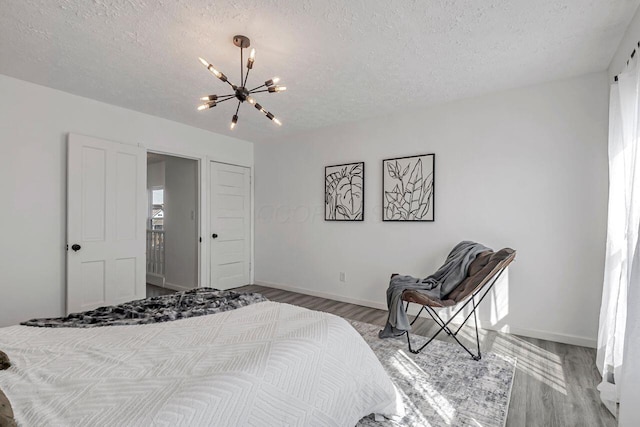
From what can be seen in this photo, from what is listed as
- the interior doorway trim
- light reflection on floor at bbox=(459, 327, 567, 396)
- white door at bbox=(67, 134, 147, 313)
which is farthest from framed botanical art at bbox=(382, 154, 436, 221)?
white door at bbox=(67, 134, 147, 313)

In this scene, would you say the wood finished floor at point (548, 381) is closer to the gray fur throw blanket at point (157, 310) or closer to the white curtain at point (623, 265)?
the white curtain at point (623, 265)

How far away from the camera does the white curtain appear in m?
1.48

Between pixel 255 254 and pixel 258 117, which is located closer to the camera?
pixel 258 117

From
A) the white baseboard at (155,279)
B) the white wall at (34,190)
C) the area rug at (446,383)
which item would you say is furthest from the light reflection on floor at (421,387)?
the white baseboard at (155,279)

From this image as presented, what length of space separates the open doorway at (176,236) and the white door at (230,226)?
0.90 feet

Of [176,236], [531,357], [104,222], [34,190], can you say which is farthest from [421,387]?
[176,236]

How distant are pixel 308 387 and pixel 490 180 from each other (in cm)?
294

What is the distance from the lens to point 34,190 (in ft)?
10.2

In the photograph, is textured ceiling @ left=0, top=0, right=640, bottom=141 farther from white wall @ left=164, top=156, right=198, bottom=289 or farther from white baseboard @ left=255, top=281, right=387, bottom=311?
white baseboard @ left=255, top=281, right=387, bottom=311

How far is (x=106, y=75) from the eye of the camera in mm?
2893

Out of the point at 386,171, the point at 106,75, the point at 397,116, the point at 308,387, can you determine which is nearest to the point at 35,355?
the point at 308,387

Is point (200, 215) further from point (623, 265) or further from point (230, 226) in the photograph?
point (623, 265)

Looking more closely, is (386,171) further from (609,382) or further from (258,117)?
(609,382)

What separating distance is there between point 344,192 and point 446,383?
2702 mm
